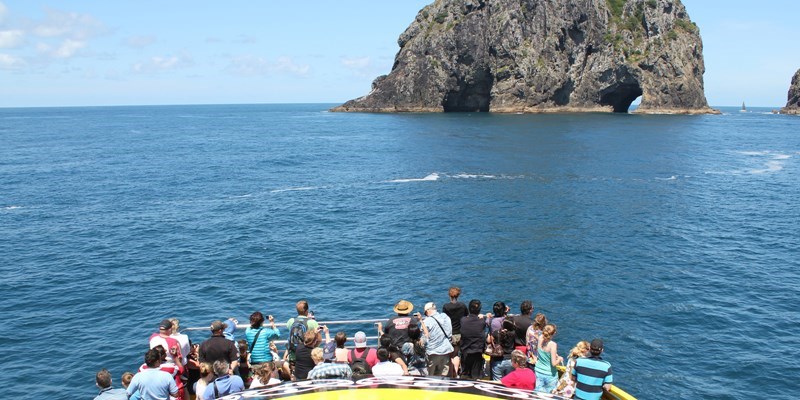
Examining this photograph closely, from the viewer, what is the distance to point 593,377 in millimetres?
11719

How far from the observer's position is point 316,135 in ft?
458

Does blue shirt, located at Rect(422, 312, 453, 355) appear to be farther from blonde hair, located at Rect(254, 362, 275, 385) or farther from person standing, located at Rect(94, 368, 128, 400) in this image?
person standing, located at Rect(94, 368, 128, 400)

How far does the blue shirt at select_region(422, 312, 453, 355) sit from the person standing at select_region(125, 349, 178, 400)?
5720 mm

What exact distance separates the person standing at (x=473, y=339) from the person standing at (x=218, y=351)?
5276 millimetres

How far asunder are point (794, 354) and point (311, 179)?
56.5m

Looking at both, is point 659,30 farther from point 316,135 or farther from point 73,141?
point 73,141

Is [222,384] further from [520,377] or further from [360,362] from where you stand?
[520,377]

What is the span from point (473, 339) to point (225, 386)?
5.74 m

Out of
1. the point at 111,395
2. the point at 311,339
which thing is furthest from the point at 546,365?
the point at 111,395

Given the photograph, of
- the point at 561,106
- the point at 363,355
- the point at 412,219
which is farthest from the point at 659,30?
the point at 363,355

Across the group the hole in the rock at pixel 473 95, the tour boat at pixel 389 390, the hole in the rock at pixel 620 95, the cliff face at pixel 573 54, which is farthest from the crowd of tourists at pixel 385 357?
the hole in the rock at pixel 620 95

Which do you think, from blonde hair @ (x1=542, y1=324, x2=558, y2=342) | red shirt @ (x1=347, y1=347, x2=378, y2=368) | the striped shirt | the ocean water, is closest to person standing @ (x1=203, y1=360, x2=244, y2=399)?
red shirt @ (x1=347, y1=347, x2=378, y2=368)

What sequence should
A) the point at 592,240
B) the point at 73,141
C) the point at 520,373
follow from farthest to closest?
the point at 73,141 → the point at 592,240 → the point at 520,373

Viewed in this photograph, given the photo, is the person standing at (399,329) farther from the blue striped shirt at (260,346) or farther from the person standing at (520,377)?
the person standing at (520,377)
